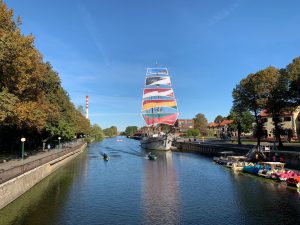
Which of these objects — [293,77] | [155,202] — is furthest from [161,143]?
[155,202]

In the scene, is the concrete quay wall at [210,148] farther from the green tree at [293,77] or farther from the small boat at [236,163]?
the green tree at [293,77]

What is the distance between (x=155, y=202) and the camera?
31375 mm

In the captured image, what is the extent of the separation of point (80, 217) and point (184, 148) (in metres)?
90.0

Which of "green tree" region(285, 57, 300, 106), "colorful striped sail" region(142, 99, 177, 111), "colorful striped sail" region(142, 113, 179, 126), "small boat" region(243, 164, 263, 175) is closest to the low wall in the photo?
"small boat" region(243, 164, 263, 175)

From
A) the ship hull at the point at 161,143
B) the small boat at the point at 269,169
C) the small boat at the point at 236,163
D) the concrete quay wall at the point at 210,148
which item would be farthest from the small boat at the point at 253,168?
the ship hull at the point at 161,143

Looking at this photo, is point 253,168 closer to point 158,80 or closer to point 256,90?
point 256,90

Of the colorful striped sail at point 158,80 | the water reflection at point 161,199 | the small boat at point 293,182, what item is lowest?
the water reflection at point 161,199

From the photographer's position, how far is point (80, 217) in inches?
1025

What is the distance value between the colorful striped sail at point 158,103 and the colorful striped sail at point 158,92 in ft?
9.27

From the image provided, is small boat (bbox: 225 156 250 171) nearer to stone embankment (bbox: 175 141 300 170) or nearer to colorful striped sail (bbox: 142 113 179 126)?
stone embankment (bbox: 175 141 300 170)

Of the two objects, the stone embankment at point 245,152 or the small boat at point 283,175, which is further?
the stone embankment at point 245,152

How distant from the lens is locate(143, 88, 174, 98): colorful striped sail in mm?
145750

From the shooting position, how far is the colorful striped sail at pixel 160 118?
139375mm

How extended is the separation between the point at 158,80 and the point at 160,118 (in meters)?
18.6
